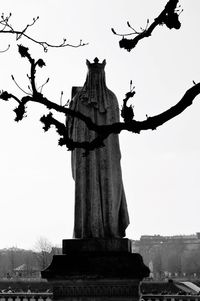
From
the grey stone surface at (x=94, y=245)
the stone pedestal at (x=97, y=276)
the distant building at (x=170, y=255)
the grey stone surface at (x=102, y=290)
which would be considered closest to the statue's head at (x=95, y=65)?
the grey stone surface at (x=94, y=245)

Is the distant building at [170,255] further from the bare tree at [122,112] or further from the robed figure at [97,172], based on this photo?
the bare tree at [122,112]

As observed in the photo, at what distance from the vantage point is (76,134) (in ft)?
33.3

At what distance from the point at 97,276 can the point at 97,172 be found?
6.26 ft

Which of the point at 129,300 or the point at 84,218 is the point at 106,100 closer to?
the point at 84,218

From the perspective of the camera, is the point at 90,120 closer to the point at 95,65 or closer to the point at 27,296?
the point at 95,65

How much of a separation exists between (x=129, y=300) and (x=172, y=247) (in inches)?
6072

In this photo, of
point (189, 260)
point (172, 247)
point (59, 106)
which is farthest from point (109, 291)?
point (172, 247)

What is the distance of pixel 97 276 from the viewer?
880 cm

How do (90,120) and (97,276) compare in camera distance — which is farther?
(97,276)

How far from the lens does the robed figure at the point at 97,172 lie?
9.70 meters

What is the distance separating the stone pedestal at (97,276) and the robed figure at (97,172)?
680 millimetres

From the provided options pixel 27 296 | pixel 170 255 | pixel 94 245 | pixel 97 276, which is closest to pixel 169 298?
pixel 27 296

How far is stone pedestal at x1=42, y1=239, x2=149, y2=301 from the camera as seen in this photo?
348 inches

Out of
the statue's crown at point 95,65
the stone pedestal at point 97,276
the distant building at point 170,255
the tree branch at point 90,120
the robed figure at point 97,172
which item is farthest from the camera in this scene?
the distant building at point 170,255
